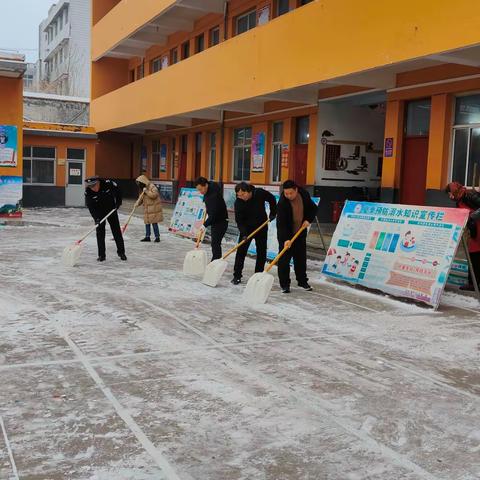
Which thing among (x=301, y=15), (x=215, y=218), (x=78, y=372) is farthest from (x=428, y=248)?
(x=301, y=15)

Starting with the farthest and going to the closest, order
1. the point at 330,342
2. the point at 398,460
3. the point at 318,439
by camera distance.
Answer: the point at 330,342 < the point at 318,439 < the point at 398,460

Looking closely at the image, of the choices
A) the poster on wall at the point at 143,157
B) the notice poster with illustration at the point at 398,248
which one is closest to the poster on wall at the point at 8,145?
the poster on wall at the point at 143,157

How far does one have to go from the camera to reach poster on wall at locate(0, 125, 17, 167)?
18297 millimetres

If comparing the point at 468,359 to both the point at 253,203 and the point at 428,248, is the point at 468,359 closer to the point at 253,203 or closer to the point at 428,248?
the point at 428,248

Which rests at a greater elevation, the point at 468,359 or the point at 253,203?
the point at 253,203

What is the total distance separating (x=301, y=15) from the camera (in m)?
12.6

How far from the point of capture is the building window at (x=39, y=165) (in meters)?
25.5

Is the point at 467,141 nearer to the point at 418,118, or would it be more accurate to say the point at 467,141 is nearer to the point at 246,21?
the point at 418,118

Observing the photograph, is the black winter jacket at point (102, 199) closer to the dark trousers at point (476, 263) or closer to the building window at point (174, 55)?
the dark trousers at point (476, 263)

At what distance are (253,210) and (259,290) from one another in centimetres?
179

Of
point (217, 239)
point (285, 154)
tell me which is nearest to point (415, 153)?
point (285, 154)

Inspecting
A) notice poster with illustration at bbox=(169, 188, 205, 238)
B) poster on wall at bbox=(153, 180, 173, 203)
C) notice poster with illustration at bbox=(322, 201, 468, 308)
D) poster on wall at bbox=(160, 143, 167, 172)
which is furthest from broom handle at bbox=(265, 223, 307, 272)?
poster on wall at bbox=(160, 143, 167, 172)

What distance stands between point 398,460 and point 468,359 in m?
2.32

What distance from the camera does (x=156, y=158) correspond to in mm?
29328
